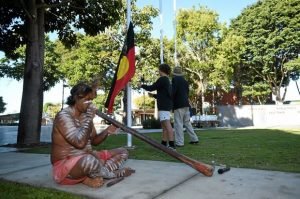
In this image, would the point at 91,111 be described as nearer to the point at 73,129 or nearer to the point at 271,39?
the point at 73,129

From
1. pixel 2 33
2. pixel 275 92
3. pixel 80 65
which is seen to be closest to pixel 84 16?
pixel 2 33

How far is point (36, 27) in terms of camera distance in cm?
1062

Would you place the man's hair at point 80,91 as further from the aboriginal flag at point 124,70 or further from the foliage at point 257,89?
the foliage at point 257,89

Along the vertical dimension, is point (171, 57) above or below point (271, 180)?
above

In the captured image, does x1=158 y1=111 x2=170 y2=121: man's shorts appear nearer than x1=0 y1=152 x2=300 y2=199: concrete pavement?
No

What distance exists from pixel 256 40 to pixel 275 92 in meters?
6.78

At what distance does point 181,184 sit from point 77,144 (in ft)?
4.41

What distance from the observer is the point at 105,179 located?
14.2ft

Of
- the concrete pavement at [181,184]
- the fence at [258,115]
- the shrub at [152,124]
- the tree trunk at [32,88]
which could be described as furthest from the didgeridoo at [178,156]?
the fence at [258,115]

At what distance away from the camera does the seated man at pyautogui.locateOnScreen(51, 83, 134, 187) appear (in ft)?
13.0

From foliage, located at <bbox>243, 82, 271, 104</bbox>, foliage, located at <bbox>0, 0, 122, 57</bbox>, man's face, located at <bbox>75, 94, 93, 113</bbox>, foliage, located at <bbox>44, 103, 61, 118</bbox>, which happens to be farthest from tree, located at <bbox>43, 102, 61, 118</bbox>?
man's face, located at <bbox>75, 94, 93, 113</bbox>

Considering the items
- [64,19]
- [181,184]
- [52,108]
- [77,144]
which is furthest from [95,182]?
[52,108]

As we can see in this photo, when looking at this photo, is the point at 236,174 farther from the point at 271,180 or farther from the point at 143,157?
the point at 143,157

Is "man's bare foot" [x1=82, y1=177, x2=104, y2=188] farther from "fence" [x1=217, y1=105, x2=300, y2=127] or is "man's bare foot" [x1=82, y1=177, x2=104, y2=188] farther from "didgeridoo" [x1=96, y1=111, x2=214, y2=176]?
"fence" [x1=217, y1=105, x2=300, y2=127]
